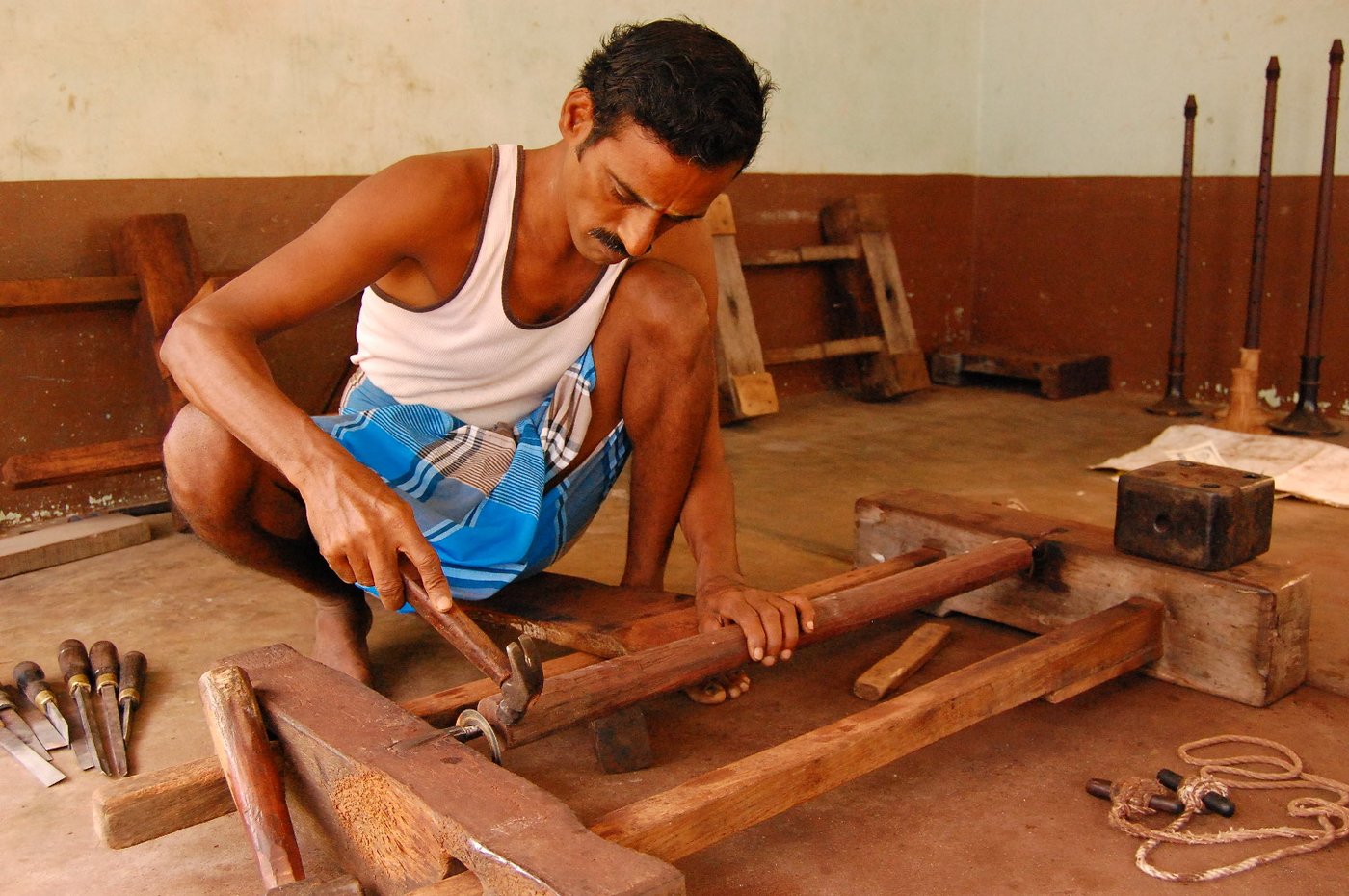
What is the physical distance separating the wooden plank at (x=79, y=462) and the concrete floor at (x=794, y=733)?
21 cm

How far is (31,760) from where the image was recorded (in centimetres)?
175

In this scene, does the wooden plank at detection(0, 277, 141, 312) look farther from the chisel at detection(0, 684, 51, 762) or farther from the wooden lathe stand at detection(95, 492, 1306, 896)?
the wooden lathe stand at detection(95, 492, 1306, 896)

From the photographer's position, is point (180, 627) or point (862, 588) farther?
point (180, 627)

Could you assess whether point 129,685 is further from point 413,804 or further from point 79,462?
point 79,462

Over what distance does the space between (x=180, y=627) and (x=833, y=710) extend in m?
1.34

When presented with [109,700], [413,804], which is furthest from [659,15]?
[413,804]

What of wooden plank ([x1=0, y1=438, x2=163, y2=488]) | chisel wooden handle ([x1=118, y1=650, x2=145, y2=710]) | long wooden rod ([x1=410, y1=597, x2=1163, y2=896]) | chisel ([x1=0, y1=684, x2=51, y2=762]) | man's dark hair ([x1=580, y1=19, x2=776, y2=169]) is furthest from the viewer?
wooden plank ([x1=0, y1=438, x2=163, y2=488])

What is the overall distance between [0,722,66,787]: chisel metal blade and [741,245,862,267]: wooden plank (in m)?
3.40

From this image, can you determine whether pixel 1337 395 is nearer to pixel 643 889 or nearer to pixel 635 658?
pixel 635 658

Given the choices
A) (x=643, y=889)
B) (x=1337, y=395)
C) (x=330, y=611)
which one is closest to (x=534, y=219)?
(x=330, y=611)

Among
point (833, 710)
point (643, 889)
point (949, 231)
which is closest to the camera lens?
point (643, 889)

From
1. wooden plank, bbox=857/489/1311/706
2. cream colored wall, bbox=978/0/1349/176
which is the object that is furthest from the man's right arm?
cream colored wall, bbox=978/0/1349/176

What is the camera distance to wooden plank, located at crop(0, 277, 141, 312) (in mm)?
3023

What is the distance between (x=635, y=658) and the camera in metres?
1.45
